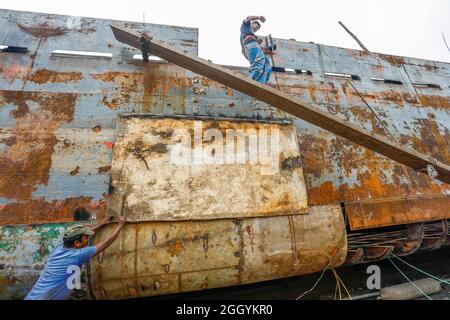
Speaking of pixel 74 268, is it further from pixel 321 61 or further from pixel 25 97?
pixel 321 61

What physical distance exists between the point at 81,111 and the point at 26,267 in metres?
2.08

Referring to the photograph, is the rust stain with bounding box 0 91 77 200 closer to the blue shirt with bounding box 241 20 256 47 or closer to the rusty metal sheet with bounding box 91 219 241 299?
the rusty metal sheet with bounding box 91 219 241 299

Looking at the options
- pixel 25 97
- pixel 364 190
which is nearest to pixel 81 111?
pixel 25 97

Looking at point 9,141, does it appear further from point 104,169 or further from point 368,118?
point 368,118

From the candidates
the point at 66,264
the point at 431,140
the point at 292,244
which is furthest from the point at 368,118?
the point at 66,264

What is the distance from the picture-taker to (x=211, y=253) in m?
2.94

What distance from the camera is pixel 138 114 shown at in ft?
11.3

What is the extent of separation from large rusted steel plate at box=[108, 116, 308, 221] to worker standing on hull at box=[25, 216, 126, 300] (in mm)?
447

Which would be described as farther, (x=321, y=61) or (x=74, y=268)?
(x=321, y=61)

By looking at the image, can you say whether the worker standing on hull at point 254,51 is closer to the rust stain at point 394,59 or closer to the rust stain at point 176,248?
the rust stain at point 176,248

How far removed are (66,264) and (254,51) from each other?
13.3 feet

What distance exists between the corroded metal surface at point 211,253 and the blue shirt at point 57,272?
13.1 inches

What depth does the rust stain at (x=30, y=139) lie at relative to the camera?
2971 millimetres
